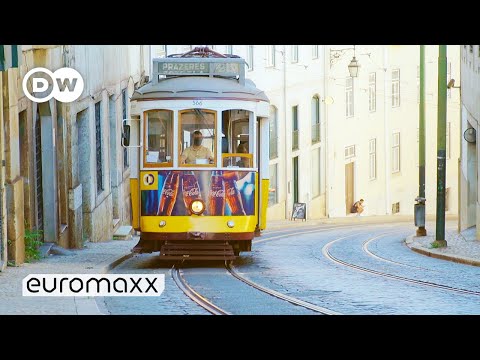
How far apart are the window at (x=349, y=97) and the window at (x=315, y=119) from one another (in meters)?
0.65

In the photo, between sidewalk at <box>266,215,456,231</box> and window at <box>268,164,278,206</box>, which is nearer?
sidewalk at <box>266,215,456,231</box>

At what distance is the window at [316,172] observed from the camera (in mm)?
29559

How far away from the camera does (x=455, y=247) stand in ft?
67.3

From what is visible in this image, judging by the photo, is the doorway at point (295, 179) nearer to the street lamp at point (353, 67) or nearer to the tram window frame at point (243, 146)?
the street lamp at point (353, 67)

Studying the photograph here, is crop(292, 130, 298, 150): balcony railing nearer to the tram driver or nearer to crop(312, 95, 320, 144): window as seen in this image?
crop(312, 95, 320, 144): window

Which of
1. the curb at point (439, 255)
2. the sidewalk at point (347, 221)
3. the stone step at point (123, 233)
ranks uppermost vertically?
the stone step at point (123, 233)

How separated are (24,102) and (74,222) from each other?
327 centimetres

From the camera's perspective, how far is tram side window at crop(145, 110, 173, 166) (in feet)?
51.7

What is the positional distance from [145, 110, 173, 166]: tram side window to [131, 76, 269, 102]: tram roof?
214mm

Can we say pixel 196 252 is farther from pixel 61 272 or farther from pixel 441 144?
pixel 441 144

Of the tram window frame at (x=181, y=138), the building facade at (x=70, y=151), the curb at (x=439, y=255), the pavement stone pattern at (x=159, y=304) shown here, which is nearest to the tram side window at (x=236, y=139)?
the tram window frame at (x=181, y=138)

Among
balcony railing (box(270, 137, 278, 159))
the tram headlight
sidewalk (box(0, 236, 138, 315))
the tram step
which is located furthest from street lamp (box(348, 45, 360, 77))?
the tram headlight

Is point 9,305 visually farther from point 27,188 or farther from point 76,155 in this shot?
point 76,155
